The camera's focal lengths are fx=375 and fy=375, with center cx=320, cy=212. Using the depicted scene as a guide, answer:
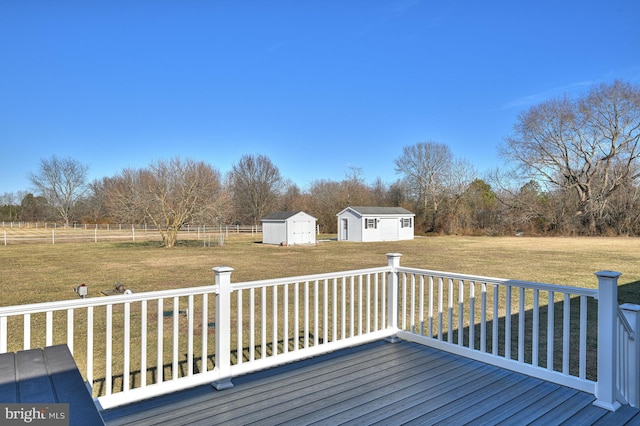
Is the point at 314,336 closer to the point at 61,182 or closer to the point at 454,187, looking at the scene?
the point at 454,187

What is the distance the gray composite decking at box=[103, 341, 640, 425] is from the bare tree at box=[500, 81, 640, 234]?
31364 mm

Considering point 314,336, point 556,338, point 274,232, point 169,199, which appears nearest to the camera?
point 314,336

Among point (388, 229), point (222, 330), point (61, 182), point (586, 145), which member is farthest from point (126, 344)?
point (61, 182)

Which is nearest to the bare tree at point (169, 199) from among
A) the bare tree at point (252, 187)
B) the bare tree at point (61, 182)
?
the bare tree at point (252, 187)

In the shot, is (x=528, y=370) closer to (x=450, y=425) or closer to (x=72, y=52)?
(x=450, y=425)

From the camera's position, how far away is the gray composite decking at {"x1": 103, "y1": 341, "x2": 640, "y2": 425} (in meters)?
2.45

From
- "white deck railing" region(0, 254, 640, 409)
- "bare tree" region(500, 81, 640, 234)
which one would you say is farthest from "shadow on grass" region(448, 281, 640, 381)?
"bare tree" region(500, 81, 640, 234)

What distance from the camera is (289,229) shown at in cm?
2383

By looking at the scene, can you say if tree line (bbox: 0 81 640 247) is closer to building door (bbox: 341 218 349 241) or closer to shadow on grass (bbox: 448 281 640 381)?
building door (bbox: 341 218 349 241)

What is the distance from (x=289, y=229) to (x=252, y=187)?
17919 millimetres

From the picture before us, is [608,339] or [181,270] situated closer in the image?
[608,339]

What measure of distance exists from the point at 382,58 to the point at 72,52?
12.3m

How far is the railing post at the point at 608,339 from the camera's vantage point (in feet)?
8.39

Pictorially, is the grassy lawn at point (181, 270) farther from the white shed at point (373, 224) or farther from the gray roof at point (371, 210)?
the gray roof at point (371, 210)
